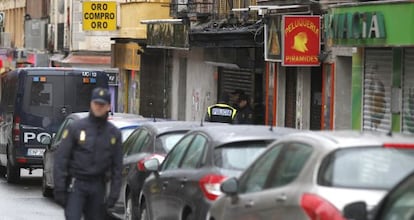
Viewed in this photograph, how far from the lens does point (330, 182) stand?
7.41 metres

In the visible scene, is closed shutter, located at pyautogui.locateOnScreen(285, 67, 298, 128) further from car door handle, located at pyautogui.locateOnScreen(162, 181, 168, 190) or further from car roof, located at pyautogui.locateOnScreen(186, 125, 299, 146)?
car roof, located at pyautogui.locateOnScreen(186, 125, 299, 146)

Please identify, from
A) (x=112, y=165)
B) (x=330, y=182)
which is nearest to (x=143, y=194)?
(x=112, y=165)

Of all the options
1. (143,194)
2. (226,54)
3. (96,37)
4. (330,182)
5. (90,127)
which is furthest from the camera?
(96,37)

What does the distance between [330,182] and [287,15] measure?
15875 mm

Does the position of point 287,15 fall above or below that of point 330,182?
above

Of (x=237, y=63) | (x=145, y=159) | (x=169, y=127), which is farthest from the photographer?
(x=237, y=63)

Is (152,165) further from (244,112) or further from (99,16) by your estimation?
(99,16)

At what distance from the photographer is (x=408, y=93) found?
746 inches

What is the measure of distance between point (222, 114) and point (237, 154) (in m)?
10.9

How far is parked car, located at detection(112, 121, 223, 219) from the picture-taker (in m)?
13.5

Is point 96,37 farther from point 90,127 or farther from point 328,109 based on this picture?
point 90,127

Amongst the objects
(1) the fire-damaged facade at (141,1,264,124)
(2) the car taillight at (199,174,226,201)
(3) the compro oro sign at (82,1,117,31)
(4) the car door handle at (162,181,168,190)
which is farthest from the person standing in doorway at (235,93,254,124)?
(3) the compro oro sign at (82,1,117,31)

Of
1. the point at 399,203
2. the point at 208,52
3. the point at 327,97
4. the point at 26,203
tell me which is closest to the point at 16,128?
the point at 26,203

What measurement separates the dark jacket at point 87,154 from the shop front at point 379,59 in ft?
27.4
